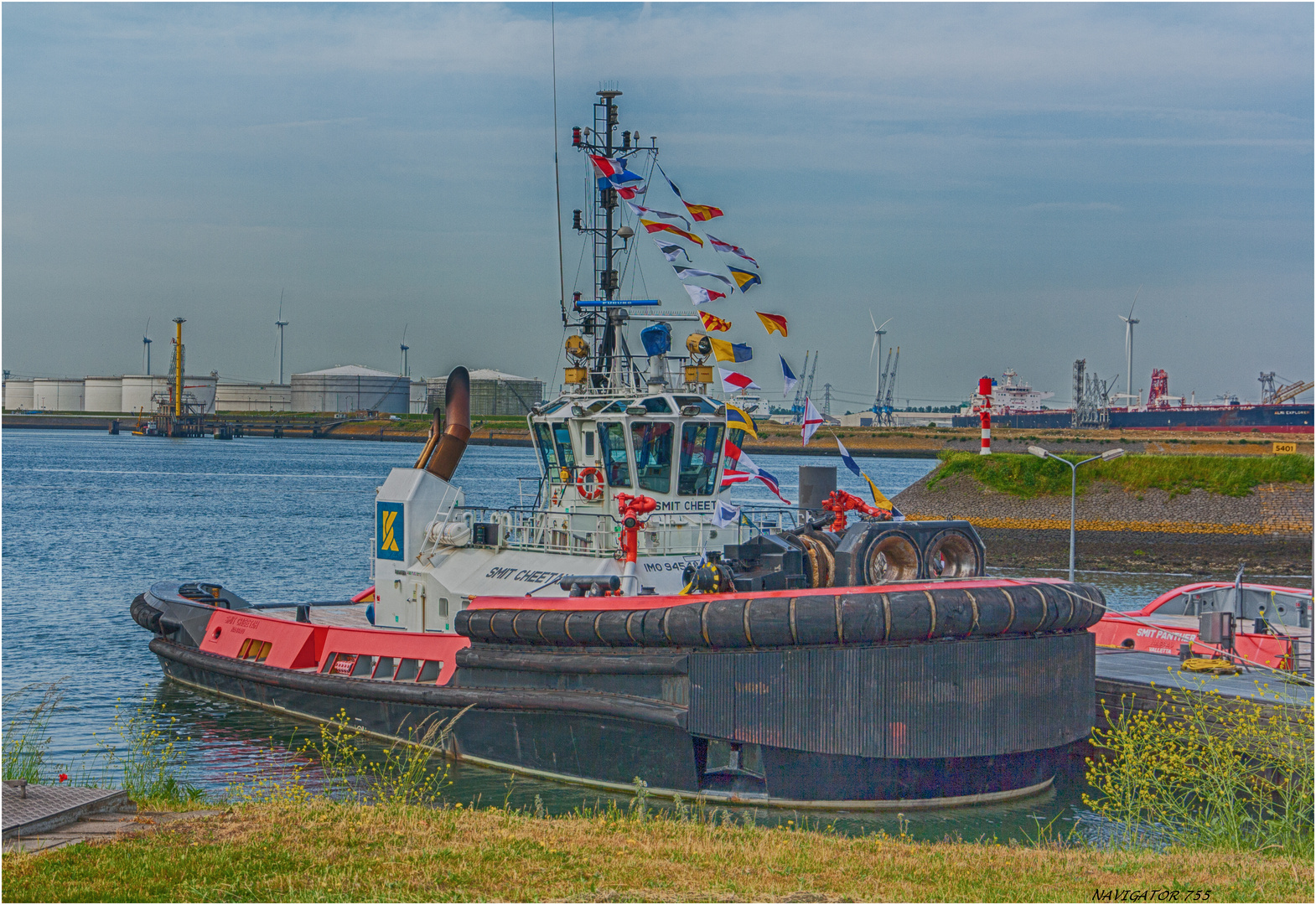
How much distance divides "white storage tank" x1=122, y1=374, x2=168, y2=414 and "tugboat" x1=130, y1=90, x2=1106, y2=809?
548 feet

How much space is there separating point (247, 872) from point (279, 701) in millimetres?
9921

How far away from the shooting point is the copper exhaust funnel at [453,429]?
17.6 m

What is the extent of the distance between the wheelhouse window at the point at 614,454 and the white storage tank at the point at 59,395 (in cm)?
19364

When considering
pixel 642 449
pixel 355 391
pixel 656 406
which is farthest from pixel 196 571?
pixel 355 391

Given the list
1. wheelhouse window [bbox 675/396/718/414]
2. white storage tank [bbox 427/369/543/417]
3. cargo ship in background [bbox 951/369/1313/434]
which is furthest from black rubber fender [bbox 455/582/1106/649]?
white storage tank [bbox 427/369/543/417]

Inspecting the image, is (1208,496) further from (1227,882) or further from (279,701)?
(1227,882)

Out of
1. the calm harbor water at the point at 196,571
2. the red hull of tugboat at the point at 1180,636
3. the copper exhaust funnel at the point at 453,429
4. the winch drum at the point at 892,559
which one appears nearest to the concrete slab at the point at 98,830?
the calm harbor water at the point at 196,571

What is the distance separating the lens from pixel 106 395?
18412 centimetres

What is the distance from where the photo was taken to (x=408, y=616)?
17062mm

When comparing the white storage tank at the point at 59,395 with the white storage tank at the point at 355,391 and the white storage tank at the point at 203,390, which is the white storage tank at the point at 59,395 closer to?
the white storage tank at the point at 203,390

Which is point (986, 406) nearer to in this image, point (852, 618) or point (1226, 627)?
point (1226, 627)

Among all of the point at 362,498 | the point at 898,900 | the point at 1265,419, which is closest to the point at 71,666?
the point at 898,900

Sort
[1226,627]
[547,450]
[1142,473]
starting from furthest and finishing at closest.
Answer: [1142,473], [1226,627], [547,450]

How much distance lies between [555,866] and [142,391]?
183 metres
